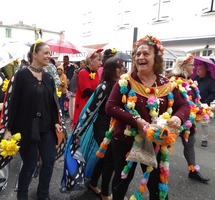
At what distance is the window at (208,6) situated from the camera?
984cm

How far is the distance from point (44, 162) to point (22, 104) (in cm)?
71

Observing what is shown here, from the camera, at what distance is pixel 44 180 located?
2.61 m

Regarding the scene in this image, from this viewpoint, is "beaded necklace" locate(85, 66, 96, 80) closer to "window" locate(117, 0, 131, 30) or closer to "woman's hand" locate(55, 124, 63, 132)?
"woman's hand" locate(55, 124, 63, 132)

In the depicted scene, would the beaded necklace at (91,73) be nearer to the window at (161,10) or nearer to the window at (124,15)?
the window at (161,10)

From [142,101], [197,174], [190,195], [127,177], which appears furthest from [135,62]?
[197,174]

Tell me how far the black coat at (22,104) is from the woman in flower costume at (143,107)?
0.88 meters

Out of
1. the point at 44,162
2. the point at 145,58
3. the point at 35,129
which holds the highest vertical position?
the point at 145,58

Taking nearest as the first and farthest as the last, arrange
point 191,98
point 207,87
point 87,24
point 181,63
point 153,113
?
point 153,113 < point 191,98 < point 181,63 < point 207,87 < point 87,24

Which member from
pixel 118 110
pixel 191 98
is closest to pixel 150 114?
pixel 118 110

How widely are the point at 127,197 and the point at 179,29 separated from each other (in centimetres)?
1054

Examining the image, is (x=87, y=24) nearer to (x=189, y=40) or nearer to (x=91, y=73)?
(x=189, y=40)

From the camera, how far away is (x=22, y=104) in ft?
7.79

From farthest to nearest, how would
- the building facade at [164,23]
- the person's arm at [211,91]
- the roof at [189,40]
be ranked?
1. the building facade at [164,23]
2. the roof at [189,40]
3. the person's arm at [211,91]

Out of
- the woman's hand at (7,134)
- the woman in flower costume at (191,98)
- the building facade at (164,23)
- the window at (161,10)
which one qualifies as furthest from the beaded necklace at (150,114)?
the window at (161,10)
